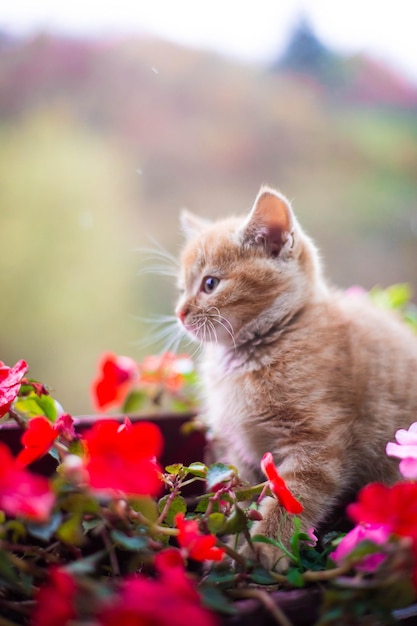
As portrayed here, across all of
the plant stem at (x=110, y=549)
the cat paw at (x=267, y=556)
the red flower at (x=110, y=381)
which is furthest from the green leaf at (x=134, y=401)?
the plant stem at (x=110, y=549)

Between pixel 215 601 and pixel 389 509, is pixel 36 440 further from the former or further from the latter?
pixel 389 509

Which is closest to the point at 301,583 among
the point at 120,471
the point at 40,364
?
the point at 120,471

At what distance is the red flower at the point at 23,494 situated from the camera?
445mm

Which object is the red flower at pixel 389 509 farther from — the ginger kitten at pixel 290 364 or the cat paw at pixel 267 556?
the ginger kitten at pixel 290 364

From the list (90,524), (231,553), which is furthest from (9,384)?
(231,553)

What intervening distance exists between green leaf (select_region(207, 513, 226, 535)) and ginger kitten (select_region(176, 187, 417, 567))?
201mm

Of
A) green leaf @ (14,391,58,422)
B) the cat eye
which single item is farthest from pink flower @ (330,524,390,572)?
the cat eye

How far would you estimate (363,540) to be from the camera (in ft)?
1.78

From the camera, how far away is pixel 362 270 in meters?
1.70

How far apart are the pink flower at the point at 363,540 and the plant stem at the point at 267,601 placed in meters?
0.08

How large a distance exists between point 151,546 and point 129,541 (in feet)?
0.15

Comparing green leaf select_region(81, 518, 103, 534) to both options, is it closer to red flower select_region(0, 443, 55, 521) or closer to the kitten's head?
red flower select_region(0, 443, 55, 521)

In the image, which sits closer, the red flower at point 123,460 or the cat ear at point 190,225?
the red flower at point 123,460

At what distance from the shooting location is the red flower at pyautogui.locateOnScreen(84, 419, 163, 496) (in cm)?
48
